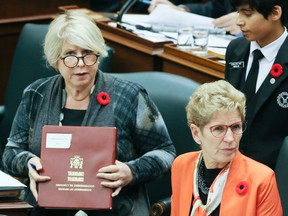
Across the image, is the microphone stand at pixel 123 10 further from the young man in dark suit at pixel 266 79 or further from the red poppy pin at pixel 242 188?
the red poppy pin at pixel 242 188

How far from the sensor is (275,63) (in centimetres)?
338

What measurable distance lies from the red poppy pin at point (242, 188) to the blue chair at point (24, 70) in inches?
74.7

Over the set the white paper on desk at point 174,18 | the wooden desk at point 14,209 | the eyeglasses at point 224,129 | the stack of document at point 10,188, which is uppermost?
the white paper on desk at point 174,18

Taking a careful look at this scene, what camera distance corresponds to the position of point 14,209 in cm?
300

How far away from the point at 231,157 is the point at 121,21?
197 centimetres

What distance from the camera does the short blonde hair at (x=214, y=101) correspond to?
289cm

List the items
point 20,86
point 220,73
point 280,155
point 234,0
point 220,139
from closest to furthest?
point 220,139 < point 280,155 < point 234,0 < point 220,73 < point 20,86

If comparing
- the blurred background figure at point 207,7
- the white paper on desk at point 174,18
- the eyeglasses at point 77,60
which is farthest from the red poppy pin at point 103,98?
the blurred background figure at point 207,7

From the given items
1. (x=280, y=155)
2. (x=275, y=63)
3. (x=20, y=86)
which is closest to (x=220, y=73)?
(x=275, y=63)

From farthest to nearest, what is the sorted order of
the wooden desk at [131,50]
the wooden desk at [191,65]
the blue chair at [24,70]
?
the blue chair at [24,70], the wooden desk at [131,50], the wooden desk at [191,65]

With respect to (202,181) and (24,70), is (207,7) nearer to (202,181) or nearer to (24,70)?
(24,70)

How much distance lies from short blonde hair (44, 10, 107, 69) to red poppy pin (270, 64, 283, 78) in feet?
2.09

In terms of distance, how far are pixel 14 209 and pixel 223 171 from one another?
710mm

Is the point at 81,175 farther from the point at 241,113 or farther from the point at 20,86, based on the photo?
the point at 20,86
